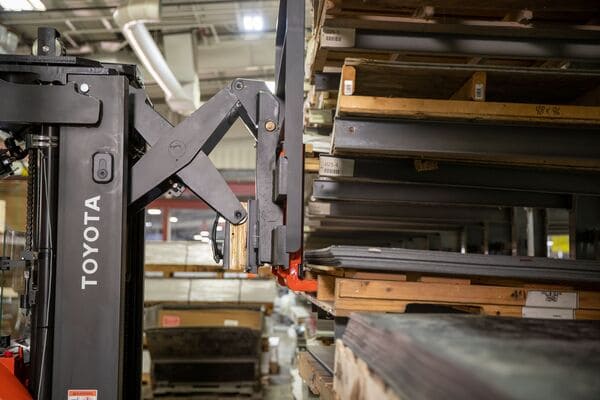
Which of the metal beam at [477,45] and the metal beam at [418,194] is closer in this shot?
the metal beam at [477,45]

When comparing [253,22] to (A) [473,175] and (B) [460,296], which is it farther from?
(B) [460,296]

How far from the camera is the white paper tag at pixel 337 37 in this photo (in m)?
3.94


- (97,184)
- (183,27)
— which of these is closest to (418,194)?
(97,184)

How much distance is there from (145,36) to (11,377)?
22.0 ft

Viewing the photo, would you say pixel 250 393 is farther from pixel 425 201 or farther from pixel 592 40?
pixel 592 40

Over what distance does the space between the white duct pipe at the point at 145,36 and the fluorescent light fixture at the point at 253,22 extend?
4.98 ft

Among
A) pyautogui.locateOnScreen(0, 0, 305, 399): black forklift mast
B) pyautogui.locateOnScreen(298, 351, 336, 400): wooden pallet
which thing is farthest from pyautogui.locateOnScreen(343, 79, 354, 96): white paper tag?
pyautogui.locateOnScreen(298, 351, 336, 400): wooden pallet

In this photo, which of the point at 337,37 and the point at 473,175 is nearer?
the point at 337,37

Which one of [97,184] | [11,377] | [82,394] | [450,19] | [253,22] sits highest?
[253,22]

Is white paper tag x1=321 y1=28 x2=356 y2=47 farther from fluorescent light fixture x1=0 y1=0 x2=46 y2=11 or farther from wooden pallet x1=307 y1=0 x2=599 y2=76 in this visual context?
fluorescent light fixture x1=0 y1=0 x2=46 y2=11

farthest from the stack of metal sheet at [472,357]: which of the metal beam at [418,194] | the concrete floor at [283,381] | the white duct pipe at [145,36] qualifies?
the white duct pipe at [145,36]

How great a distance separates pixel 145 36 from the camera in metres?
8.90

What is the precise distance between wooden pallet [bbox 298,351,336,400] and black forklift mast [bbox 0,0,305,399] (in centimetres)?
88

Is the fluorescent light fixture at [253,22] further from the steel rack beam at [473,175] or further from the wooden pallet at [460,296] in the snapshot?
the wooden pallet at [460,296]
